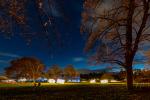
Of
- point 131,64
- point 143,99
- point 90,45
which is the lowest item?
point 143,99

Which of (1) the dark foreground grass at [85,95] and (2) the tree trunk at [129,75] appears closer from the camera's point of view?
(1) the dark foreground grass at [85,95]

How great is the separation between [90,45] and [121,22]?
295 centimetres

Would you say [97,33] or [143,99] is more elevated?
[97,33]

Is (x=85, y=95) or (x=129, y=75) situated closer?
(x=85, y=95)

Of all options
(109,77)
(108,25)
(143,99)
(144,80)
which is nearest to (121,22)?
(108,25)

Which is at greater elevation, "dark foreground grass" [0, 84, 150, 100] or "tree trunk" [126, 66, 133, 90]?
"tree trunk" [126, 66, 133, 90]

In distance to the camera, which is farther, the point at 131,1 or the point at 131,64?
the point at 131,64

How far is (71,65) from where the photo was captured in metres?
180

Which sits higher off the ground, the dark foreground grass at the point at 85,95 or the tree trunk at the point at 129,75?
the tree trunk at the point at 129,75

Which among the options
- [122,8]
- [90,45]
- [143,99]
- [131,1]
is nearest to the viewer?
[143,99]

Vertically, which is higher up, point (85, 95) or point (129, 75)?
point (129, 75)

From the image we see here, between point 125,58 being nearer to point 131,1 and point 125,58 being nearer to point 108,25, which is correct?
point 108,25

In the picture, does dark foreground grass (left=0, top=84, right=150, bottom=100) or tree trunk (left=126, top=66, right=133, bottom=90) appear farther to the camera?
tree trunk (left=126, top=66, right=133, bottom=90)

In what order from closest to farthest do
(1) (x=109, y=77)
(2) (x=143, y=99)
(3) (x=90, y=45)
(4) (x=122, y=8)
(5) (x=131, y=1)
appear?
1. (2) (x=143, y=99)
2. (5) (x=131, y=1)
3. (4) (x=122, y=8)
4. (3) (x=90, y=45)
5. (1) (x=109, y=77)
